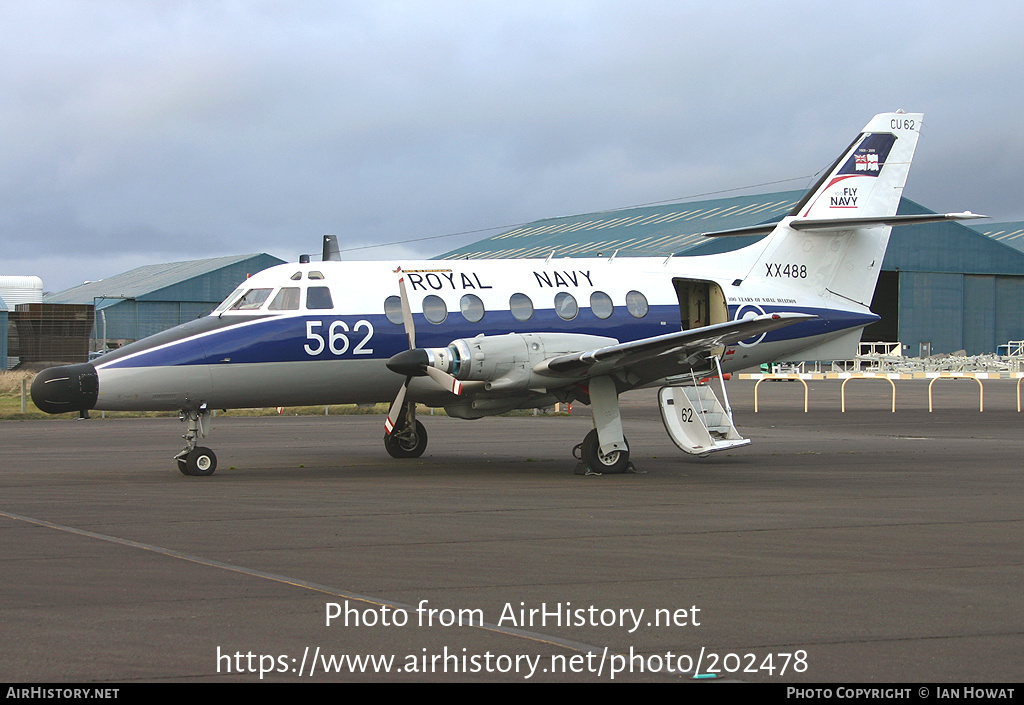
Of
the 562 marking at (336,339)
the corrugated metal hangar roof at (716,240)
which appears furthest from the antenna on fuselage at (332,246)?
the corrugated metal hangar roof at (716,240)

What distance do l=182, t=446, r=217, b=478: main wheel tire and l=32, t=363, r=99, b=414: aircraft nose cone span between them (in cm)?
164

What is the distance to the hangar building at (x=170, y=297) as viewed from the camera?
62812 millimetres

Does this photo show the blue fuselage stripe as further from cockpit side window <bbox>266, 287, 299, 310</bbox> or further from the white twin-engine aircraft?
cockpit side window <bbox>266, 287, 299, 310</bbox>

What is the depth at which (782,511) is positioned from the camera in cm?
1237

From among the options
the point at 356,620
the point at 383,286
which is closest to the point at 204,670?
the point at 356,620

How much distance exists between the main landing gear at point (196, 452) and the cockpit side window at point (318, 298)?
230cm

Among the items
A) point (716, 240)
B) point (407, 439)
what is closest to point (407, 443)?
point (407, 439)

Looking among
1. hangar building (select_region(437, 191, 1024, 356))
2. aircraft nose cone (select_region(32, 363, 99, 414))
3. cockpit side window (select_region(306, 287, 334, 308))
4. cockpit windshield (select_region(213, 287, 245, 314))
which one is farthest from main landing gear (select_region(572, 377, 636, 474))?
A: hangar building (select_region(437, 191, 1024, 356))

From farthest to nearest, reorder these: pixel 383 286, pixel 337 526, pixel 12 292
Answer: pixel 12 292
pixel 383 286
pixel 337 526

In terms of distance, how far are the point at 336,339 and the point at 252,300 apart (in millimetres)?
1449

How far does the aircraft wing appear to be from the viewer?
15.3m
